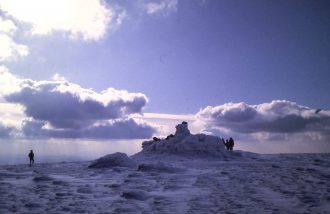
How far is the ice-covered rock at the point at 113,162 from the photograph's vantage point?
32.4m

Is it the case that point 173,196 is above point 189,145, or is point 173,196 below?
below

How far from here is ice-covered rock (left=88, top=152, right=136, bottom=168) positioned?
106ft

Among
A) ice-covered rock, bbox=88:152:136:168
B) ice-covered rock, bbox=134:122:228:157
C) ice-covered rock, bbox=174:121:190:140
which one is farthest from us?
ice-covered rock, bbox=174:121:190:140

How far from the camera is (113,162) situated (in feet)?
108

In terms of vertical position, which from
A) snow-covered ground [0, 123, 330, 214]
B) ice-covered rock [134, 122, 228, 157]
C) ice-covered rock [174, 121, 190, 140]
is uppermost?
ice-covered rock [174, 121, 190, 140]

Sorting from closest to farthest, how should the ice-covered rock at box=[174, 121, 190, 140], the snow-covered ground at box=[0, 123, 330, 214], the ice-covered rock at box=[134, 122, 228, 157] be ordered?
the snow-covered ground at box=[0, 123, 330, 214] → the ice-covered rock at box=[134, 122, 228, 157] → the ice-covered rock at box=[174, 121, 190, 140]

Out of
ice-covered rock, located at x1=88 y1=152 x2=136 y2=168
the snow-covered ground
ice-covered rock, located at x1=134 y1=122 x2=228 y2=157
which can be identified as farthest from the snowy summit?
the snow-covered ground

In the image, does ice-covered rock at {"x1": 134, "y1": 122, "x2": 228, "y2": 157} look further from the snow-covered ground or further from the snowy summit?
the snow-covered ground

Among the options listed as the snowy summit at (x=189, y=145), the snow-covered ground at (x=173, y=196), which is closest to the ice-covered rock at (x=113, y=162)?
the snow-covered ground at (x=173, y=196)

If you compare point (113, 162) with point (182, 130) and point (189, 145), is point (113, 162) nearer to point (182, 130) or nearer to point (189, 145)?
point (189, 145)

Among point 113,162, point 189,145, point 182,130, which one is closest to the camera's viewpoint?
point 113,162

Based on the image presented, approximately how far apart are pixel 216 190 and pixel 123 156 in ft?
61.1

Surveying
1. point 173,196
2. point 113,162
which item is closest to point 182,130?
point 113,162

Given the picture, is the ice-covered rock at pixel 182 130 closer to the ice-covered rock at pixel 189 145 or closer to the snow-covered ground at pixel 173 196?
the ice-covered rock at pixel 189 145
